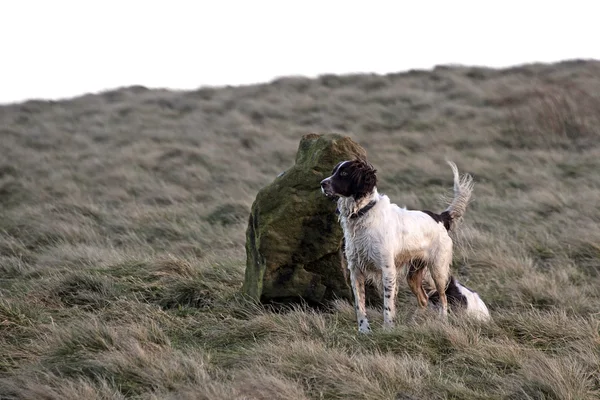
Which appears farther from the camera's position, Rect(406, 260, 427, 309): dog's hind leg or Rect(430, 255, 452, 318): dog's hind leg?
Rect(406, 260, 427, 309): dog's hind leg

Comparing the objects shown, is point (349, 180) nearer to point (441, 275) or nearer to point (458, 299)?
point (441, 275)

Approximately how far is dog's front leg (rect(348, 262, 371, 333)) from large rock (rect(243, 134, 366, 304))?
63 cm

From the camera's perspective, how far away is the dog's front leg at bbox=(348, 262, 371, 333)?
5.43 meters

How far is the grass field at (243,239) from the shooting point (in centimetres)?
436

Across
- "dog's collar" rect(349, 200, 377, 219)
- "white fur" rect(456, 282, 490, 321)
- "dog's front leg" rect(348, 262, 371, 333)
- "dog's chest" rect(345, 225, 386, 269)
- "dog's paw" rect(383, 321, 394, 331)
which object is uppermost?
"dog's collar" rect(349, 200, 377, 219)

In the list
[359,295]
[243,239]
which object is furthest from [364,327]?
[243,239]

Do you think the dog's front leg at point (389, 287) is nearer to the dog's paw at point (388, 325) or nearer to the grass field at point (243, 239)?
the dog's paw at point (388, 325)

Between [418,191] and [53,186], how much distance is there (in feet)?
23.4

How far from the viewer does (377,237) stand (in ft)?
17.7

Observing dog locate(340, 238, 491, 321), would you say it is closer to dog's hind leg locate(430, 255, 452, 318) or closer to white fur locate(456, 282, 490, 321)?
white fur locate(456, 282, 490, 321)

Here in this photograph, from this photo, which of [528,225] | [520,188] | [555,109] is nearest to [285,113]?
[555,109]

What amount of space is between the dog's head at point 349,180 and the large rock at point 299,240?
921 millimetres

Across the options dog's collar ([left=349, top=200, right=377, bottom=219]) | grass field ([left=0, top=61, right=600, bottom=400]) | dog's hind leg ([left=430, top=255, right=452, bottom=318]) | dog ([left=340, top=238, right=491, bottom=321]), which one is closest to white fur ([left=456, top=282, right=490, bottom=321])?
dog ([left=340, top=238, right=491, bottom=321])

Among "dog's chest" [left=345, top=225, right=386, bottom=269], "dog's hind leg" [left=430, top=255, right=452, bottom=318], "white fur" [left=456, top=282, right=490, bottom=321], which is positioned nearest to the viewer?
"dog's chest" [left=345, top=225, right=386, bottom=269]
